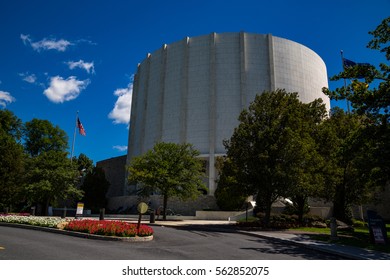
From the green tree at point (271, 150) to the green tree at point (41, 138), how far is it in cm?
4309

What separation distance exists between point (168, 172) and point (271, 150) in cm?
1224

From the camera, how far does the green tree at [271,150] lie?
73.3ft

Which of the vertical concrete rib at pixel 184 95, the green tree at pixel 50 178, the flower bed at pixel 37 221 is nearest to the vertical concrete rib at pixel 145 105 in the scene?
the vertical concrete rib at pixel 184 95

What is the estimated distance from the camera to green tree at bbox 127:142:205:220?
30891 mm

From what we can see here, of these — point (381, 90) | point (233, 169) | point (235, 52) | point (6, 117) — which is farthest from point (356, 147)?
point (6, 117)

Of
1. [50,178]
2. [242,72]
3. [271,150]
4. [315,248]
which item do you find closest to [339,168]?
[271,150]

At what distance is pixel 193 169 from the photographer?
32719 millimetres

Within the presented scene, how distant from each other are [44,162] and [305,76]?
4610cm

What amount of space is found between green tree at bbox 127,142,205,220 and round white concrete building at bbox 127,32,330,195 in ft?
51.4

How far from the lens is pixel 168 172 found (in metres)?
31.4

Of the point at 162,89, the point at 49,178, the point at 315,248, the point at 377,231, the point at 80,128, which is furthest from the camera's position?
the point at 162,89

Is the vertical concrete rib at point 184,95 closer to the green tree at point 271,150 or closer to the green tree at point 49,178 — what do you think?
the green tree at point 49,178

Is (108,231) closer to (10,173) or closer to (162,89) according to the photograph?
(10,173)

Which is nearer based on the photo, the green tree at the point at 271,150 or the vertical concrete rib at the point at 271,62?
the green tree at the point at 271,150
